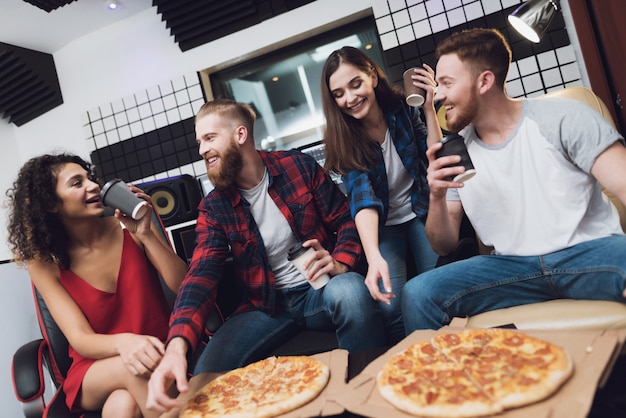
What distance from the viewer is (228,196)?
5.67 feet

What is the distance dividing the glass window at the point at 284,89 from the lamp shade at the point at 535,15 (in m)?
2.09

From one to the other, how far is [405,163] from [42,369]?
1.50m

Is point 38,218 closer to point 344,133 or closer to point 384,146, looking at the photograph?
point 344,133

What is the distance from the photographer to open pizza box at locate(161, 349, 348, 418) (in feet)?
2.85

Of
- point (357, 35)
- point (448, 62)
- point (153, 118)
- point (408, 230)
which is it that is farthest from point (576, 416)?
point (153, 118)

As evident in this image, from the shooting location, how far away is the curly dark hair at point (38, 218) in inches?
64.6

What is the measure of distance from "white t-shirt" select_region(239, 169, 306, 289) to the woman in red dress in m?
0.37

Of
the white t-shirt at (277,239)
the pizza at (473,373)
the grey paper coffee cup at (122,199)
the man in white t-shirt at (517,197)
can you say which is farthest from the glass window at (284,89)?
the pizza at (473,373)

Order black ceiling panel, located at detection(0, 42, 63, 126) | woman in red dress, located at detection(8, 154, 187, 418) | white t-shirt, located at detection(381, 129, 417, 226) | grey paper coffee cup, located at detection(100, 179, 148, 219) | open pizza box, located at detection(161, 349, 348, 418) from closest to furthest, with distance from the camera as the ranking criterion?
1. open pizza box, located at detection(161, 349, 348, 418)
2. grey paper coffee cup, located at detection(100, 179, 148, 219)
3. woman in red dress, located at detection(8, 154, 187, 418)
4. white t-shirt, located at detection(381, 129, 417, 226)
5. black ceiling panel, located at detection(0, 42, 63, 126)

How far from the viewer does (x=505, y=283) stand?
132cm

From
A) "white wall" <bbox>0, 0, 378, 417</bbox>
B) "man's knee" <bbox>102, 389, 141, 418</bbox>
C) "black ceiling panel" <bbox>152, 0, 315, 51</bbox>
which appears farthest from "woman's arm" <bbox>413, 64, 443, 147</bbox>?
→ "black ceiling panel" <bbox>152, 0, 315, 51</bbox>

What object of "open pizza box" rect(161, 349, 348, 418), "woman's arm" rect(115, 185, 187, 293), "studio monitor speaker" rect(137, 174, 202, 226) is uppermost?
"studio monitor speaker" rect(137, 174, 202, 226)

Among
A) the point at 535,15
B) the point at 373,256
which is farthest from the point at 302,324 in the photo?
the point at 535,15

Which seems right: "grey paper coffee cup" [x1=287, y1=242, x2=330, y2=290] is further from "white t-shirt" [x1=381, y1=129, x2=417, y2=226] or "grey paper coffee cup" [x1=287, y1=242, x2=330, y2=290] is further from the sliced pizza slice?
"white t-shirt" [x1=381, y1=129, x2=417, y2=226]
